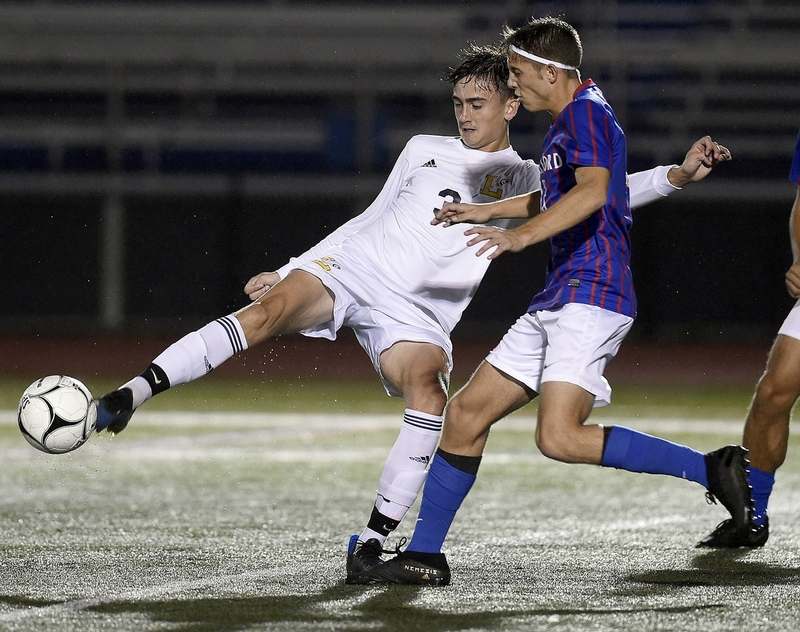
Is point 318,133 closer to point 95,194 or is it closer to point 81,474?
point 95,194

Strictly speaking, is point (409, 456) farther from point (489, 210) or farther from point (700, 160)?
point (700, 160)

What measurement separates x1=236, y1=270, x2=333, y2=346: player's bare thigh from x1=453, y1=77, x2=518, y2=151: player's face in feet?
2.71

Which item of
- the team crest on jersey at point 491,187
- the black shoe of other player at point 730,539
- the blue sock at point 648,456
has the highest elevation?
the team crest on jersey at point 491,187

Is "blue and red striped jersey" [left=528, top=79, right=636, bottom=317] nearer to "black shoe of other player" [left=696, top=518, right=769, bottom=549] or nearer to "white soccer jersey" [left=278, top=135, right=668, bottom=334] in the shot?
"white soccer jersey" [left=278, top=135, right=668, bottom=334]

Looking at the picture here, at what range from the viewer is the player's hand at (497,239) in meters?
4.46

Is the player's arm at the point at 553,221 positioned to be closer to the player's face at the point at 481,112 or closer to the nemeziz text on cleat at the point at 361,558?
the player's face at the point at 481,112

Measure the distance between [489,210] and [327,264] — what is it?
29.9 inches

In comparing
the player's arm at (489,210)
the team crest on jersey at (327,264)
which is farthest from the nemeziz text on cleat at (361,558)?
the player's arm at (489,210)

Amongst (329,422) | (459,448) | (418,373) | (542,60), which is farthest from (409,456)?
(329,422)

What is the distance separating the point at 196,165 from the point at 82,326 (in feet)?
9.39

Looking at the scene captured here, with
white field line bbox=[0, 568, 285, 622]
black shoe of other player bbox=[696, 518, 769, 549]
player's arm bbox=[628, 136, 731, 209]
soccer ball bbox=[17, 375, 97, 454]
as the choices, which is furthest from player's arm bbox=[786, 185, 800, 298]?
soccer ball bbox=[17, 375, 97, 454]

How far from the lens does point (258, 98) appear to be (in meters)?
21.7

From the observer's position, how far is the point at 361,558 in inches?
189

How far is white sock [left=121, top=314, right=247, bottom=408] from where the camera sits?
471cm
